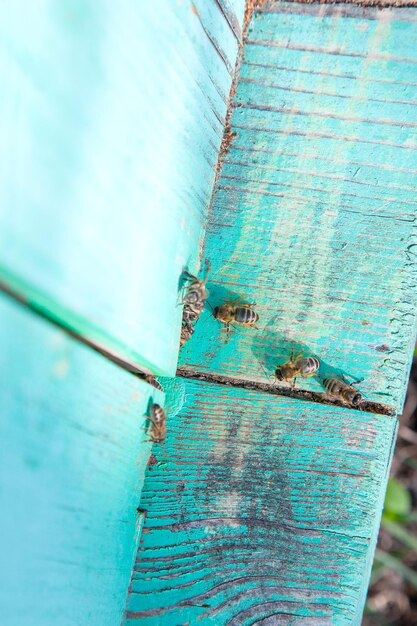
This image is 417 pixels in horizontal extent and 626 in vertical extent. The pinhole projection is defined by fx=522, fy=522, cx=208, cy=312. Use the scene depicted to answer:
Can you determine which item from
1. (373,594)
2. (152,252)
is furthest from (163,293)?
(373,594)

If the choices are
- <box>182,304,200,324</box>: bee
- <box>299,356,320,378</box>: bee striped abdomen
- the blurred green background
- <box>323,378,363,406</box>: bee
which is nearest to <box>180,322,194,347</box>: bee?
<box>182,304,200,324</box>: bee

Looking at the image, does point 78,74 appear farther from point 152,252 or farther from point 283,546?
point 283,546

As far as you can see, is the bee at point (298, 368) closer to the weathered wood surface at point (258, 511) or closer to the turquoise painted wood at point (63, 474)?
the weathered wood surface at point (258, 511)

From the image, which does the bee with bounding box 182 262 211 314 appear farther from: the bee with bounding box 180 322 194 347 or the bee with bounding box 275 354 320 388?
the bee with bounding box 275 354 320 388

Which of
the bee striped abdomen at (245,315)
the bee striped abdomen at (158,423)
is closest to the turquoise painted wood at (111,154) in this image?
the bee striped abdomen at (158,423)

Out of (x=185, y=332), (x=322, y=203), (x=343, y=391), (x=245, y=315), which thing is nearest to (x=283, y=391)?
(x=343, y=391)

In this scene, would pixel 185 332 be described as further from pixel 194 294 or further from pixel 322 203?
pixel 322 203
